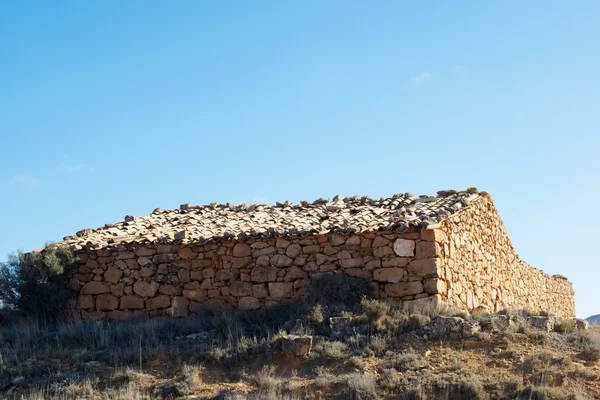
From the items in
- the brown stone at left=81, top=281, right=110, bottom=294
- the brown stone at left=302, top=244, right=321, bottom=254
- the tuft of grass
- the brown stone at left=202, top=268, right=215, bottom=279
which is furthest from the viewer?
the brown stone at left=81, top=281, right=110, bottom=294

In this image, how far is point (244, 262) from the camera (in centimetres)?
1474

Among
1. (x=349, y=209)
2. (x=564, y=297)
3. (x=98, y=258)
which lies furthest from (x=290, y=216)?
(x=564, y=297)

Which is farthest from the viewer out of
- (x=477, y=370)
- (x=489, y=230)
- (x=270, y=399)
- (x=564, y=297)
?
(x=564, y=297)

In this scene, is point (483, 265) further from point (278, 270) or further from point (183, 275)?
point (183, 275)

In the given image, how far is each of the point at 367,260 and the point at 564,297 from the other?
14817mm

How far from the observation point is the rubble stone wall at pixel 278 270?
44.8ft

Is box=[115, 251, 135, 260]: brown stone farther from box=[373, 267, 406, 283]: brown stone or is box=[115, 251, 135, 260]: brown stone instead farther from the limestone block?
the limestone block

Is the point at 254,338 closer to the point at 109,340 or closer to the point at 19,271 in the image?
the point at 109,340

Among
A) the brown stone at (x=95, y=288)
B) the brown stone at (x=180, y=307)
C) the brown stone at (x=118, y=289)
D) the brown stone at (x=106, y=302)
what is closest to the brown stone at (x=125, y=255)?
the brown stone at (x=118, y=289)

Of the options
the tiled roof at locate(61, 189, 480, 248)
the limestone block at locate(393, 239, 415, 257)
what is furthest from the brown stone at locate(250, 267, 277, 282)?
the limestone block at locate(393, 239, 415, 257)

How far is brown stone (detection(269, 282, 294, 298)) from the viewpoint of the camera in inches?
564

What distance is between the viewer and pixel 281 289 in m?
14.4

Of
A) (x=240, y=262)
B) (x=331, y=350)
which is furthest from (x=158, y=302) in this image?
(x=331, y=350)

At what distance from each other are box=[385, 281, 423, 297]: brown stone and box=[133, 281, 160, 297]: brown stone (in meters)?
4.70
